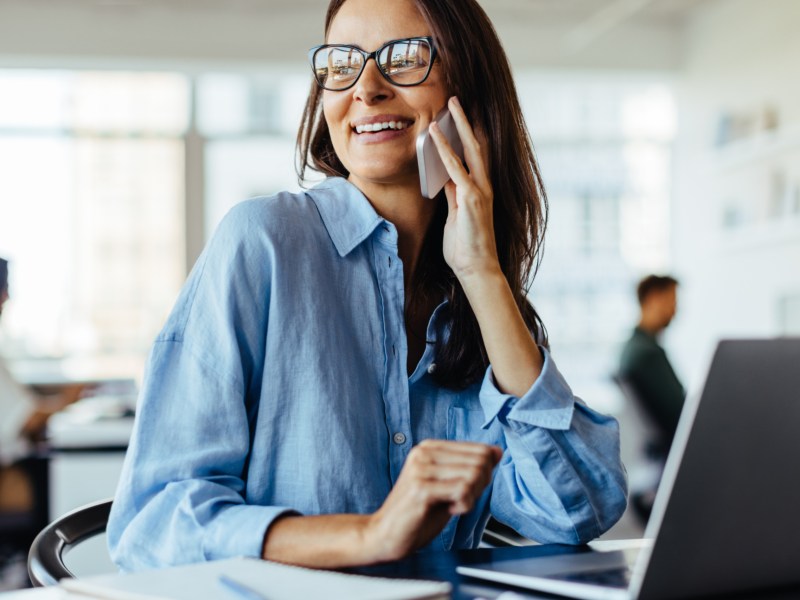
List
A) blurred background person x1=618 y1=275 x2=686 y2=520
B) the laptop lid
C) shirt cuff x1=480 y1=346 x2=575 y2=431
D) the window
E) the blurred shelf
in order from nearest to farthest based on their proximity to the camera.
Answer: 1. the laptop lid
2. shirt cuff x1=480 y1=346 x2=575 y2=431
3. blurred background person x1=618 y1=275 x2=686 y2=520
4. the blurred shelf
5. the window

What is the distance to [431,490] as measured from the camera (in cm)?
78

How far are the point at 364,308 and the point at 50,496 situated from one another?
2837 mm

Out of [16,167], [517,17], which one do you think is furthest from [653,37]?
[16,167]

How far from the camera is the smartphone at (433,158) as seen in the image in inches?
49.1

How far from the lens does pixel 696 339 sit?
6.81m

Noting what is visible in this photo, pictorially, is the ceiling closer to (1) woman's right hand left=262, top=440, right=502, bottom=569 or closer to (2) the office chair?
(2) the office chair

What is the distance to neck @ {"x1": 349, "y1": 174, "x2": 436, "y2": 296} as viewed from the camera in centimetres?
133

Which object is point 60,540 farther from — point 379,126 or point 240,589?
point 379,126

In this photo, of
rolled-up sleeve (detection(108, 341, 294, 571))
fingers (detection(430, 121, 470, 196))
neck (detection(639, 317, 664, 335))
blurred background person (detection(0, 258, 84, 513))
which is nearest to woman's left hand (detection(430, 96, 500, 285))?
fingers (detection(430, 121, 470, 196))

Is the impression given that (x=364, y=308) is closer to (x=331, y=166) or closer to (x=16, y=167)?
(x=331, y=166)

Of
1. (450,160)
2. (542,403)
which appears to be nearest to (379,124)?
(450,160)

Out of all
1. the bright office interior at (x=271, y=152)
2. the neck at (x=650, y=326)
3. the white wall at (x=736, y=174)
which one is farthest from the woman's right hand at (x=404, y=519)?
the bright office interior at (x=271, y=152)

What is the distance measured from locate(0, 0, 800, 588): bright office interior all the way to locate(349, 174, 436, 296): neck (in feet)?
16.7

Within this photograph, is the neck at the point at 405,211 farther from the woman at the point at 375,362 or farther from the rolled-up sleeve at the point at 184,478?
the rolled-up sleeve at the point at 184,478
